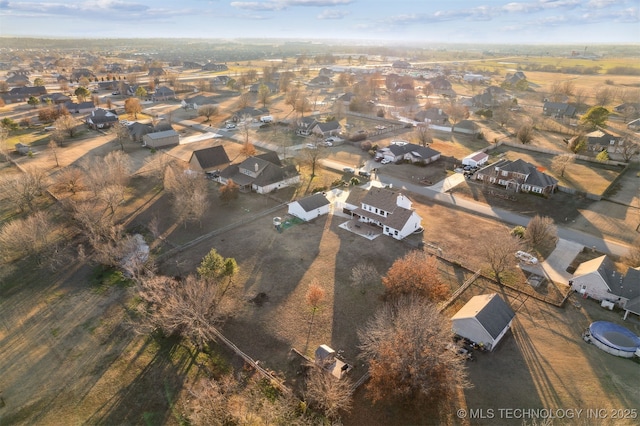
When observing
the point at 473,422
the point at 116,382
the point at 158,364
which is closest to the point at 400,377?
the point at 473,422

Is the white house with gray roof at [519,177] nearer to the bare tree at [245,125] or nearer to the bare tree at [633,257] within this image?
the bare tree at [633,257]

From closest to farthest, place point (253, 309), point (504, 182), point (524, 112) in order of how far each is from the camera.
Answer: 1. point (253, 309)
2. point (504, 182)
3. point (524, 112)

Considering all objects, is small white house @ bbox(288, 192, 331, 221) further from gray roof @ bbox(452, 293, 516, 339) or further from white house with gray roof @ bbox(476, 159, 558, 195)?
white house with gray roof @ bbox(476, 159, 558, 195)

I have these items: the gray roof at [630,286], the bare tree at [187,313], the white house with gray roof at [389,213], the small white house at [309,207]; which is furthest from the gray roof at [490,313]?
the small white house at [309,207]

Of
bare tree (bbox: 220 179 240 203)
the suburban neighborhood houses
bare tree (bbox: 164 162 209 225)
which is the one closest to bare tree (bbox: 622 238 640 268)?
the suburban neighborhood houses

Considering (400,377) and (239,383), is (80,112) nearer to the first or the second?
(239,383)

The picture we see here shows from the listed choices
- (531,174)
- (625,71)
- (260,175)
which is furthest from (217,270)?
(625,71)

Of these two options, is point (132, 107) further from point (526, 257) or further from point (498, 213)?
point (526, 257)
